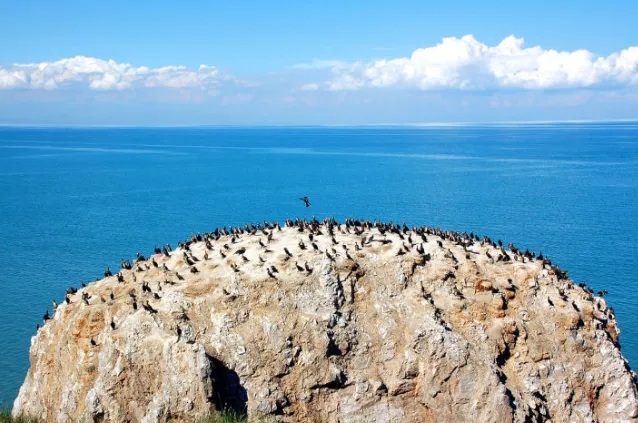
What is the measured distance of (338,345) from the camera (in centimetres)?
4038

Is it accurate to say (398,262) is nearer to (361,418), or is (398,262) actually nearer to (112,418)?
(361,418)

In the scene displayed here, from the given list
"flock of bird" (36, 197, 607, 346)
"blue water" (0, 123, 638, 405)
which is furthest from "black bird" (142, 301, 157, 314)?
"blue water" (0, 123, 638, 405)

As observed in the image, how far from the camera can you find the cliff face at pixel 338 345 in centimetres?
3847

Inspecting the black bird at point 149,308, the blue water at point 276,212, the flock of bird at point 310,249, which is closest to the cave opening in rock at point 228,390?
the black bird at point 149,308

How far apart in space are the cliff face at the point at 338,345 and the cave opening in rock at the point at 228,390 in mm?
69

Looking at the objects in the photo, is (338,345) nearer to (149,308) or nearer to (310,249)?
(310,249)

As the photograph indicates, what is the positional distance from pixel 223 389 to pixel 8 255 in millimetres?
74495

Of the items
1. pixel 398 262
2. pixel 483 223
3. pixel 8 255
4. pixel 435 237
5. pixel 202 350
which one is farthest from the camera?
pixel 483 223

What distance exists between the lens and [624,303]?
72750mm

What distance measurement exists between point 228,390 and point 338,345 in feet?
25.9

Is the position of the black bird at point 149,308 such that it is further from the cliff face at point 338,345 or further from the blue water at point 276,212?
the blue water at point 276,212

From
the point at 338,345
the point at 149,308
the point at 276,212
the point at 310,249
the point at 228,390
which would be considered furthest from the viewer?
the point at 276,212

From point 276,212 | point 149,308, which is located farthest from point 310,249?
point 276,212

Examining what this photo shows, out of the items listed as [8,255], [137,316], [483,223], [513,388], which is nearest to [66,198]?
[8,255]
